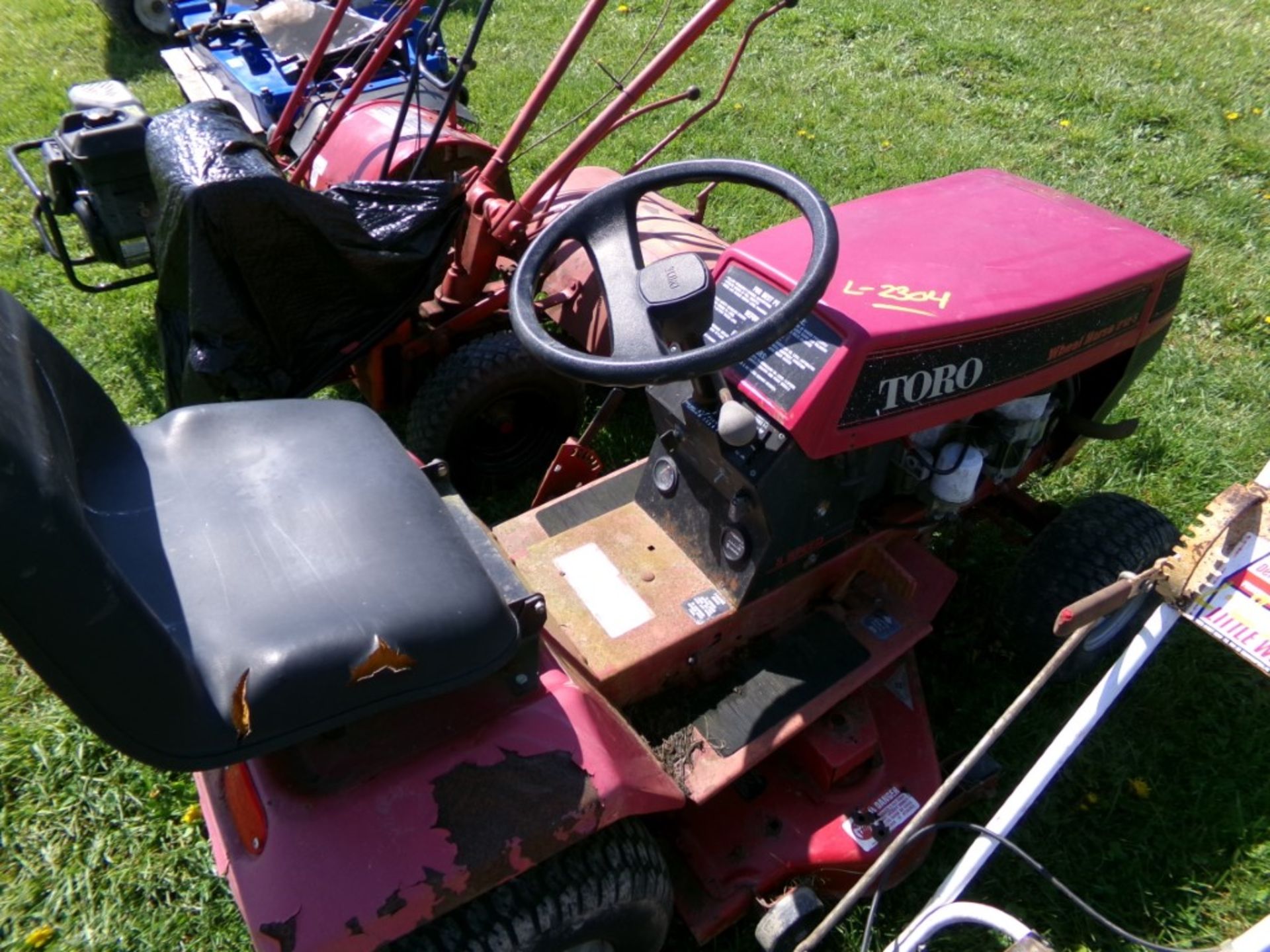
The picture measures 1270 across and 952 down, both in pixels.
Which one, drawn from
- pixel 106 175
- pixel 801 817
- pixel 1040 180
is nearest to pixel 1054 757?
pixel 801 817

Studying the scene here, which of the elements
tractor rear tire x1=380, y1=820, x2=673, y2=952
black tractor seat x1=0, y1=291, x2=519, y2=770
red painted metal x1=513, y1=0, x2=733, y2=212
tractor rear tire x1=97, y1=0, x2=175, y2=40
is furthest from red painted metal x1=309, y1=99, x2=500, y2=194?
tractor rear tire x1=97, y1=0, x2=175, y2=40

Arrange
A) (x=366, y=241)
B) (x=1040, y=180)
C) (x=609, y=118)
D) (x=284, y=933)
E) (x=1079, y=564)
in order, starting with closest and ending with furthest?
(x=284, y=933) < (x=1079, y=564) < (x=366, y=241) < (x=609, y=118) < (x=1040, y=180)

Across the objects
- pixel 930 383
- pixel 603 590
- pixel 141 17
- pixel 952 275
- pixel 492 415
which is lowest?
pixel 141 17

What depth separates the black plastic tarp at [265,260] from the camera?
8.69 feet

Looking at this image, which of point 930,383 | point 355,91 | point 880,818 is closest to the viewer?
point 930,383

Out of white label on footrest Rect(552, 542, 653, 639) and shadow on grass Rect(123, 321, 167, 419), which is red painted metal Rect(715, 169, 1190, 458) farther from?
shadow on grass Rect(123, 321, 167, 419)

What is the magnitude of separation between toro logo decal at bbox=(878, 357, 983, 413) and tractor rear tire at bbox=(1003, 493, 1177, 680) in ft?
2.25

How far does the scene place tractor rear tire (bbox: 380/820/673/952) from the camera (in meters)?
1.61

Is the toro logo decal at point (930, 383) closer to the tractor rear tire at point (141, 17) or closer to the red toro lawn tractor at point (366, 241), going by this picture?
the red toro lawn tractor at point (366, 241)

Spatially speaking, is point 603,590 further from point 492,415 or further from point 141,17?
point 141,17

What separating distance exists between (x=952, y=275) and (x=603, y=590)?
3.36 feet

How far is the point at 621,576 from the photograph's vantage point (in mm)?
2205

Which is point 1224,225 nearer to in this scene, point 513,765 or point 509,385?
point 509,385

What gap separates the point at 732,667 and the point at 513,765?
2.39 feet
